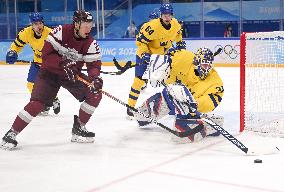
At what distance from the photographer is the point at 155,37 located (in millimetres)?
4578

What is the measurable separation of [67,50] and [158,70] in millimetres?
708

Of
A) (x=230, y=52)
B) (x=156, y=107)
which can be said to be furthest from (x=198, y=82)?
(x=230, y=52)

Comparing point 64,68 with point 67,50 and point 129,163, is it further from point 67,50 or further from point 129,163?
point 129,163

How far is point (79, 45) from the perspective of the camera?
3393 millimetres

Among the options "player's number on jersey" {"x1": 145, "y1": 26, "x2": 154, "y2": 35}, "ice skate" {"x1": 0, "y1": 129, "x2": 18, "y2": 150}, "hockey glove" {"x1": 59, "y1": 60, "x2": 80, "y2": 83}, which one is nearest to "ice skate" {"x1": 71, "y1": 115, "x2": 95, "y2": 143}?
"hockey glove" {"x1": 59, "y1": 60, "x2": 80, "y2": 83}

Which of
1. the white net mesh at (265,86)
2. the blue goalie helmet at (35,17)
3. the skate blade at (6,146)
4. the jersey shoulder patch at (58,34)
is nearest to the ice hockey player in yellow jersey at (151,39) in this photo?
the white net mesh at (265,86)

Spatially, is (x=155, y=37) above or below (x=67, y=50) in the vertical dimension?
above

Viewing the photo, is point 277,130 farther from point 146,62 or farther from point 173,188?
point 173,188

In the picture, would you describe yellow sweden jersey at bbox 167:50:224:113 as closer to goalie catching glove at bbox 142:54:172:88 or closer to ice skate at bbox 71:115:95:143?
goalie catching glove at bbox 142:54:172:88

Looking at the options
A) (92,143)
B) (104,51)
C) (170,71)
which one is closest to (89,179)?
(92,143)

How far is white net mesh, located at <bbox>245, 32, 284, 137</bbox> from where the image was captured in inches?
154

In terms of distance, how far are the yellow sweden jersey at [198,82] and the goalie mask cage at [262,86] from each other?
0.27 m

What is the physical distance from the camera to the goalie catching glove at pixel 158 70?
359cm

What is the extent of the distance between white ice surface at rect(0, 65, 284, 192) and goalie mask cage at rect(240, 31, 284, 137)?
19 centimetres
